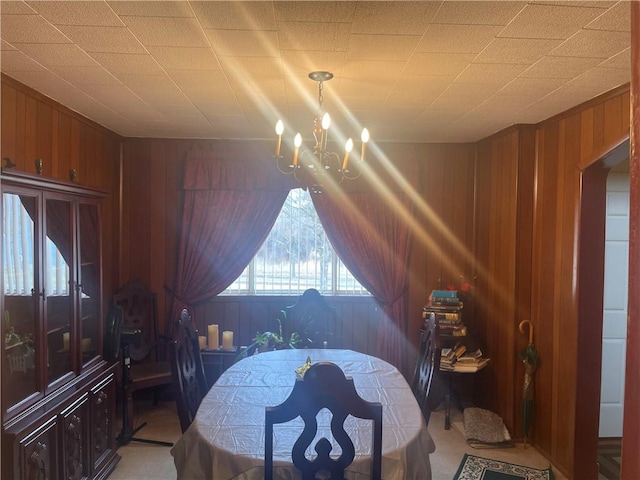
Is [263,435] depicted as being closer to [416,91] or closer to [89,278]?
[89,278]

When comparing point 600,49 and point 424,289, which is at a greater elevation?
point 600,49

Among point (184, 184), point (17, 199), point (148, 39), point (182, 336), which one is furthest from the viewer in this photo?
point (184, 184)

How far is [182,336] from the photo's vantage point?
262 centimetres

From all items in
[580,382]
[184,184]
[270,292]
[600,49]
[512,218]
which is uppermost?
[600,49]

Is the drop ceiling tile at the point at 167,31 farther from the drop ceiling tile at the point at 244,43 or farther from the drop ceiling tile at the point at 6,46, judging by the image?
the drop ceiling tile at the point at 6,46

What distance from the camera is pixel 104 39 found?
6.75 ft

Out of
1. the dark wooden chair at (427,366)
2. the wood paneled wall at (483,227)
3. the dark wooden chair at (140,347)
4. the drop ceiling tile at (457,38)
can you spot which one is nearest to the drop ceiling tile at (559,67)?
the drop ceiling tile at (457,38)

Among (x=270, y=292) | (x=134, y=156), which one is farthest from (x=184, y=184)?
(x=270, y=292)

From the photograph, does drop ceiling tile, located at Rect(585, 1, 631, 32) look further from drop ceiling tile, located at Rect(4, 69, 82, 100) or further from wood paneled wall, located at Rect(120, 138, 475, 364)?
wood paneled wall, located at Rect(120, 138, 475, 364)

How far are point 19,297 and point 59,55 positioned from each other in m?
1.15

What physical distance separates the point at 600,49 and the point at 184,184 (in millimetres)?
3341

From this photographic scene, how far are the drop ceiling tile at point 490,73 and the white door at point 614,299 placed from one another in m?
1.68

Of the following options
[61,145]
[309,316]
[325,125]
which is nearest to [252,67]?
[325,125]

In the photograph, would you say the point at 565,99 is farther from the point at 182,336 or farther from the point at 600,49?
the point at 182,336
